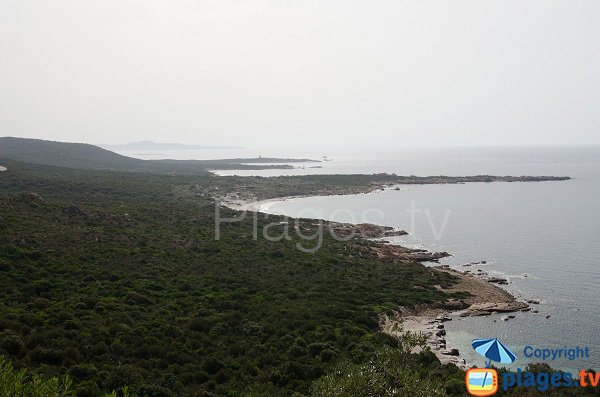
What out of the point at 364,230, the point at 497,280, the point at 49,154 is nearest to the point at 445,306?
the point at 497,280

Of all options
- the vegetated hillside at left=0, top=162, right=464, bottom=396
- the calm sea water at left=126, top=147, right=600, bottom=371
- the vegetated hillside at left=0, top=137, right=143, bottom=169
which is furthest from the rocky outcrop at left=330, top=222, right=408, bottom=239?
the vegetated hillside at left=0, top=137, right=143, bottom=169

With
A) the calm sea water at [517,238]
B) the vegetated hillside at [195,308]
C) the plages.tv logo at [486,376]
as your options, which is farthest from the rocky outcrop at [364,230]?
the plages.tv logo at [486,376]

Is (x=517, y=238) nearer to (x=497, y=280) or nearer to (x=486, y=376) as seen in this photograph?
(x=497, y=280)

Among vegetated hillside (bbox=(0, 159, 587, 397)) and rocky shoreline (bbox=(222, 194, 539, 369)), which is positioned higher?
vegetated hillside (bbox=(0, 159, 587, 397))

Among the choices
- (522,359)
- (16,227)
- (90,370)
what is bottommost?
(522,359)

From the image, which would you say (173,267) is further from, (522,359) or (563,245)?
(563,245)

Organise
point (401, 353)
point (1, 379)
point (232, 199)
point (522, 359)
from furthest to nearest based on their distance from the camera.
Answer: point (232, 199) → point (522, 359) → point (401, 353) → point (1, 379)

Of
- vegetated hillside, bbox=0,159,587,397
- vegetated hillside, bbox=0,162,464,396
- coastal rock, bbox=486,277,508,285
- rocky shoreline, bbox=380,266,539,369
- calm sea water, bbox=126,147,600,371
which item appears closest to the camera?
vegetated hillside, bbox=0,159,587,397

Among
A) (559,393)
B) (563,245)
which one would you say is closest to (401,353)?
(559,393)

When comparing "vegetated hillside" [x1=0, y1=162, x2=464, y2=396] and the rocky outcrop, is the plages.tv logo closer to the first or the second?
"vegetated hillside" [x1=0, y1=162, x2=464, y2=396]
